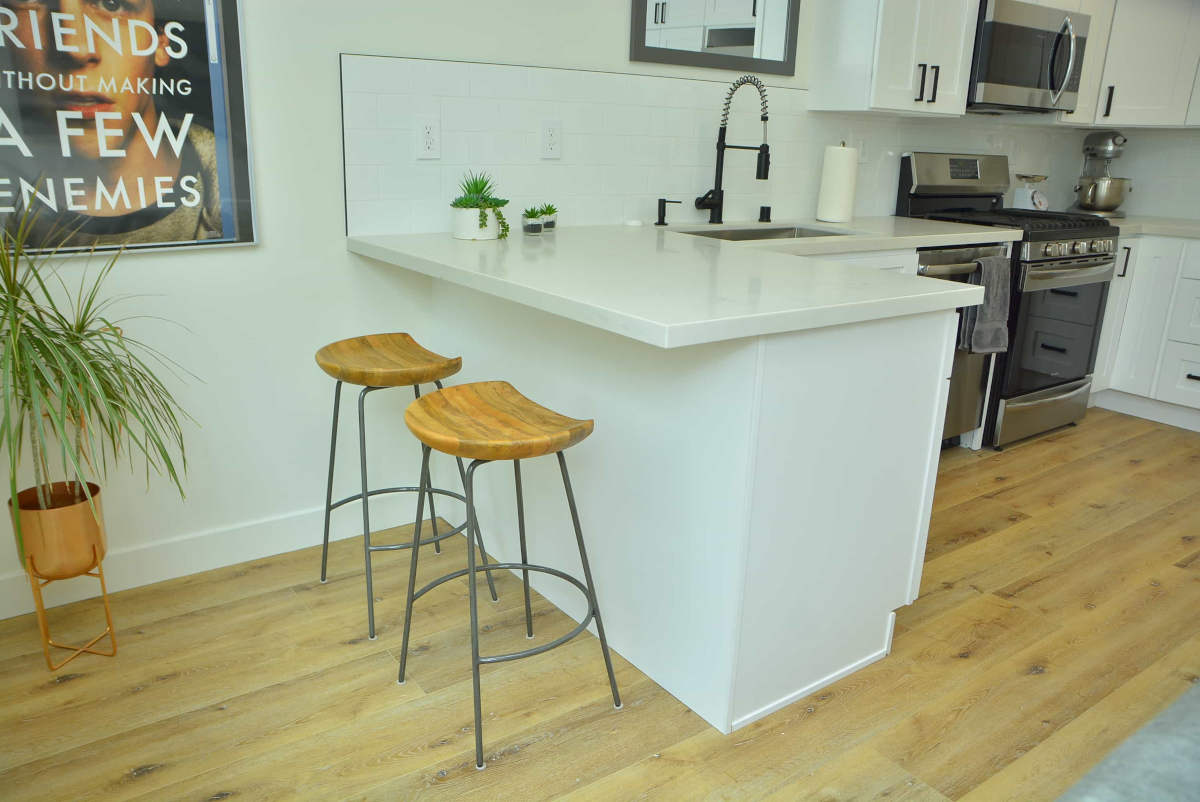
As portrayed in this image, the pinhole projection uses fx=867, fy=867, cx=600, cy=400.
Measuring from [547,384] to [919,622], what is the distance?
1.19m

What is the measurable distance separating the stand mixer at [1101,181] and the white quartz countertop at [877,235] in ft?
4.55

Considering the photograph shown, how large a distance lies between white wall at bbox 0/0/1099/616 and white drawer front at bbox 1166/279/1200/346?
308 cm

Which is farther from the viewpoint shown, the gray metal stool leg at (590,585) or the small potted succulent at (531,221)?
the small potted succulent at (531,221)

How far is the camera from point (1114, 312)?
416 centimetres

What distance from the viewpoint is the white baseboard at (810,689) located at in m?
1.90

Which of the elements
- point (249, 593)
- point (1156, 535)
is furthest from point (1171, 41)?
point (249, 593)

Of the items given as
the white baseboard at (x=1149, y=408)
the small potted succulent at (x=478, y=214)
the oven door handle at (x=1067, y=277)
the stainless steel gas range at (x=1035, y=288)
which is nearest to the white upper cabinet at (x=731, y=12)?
the stainless steel gas range at (x=1035, y=288)

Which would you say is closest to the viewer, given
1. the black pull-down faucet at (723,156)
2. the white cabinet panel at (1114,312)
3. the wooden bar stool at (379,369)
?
the wooden bar stool at (379,369)

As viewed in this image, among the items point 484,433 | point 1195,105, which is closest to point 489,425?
point 484,433

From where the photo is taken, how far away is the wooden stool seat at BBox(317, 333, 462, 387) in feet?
6.95

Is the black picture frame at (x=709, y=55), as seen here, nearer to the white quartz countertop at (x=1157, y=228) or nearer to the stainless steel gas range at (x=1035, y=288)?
the stainless steel gas range at (x=1035, y=288)

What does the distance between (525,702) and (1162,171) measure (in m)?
4.58

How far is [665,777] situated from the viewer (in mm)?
1724

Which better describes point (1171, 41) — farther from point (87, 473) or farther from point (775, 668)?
point (87, 473)
